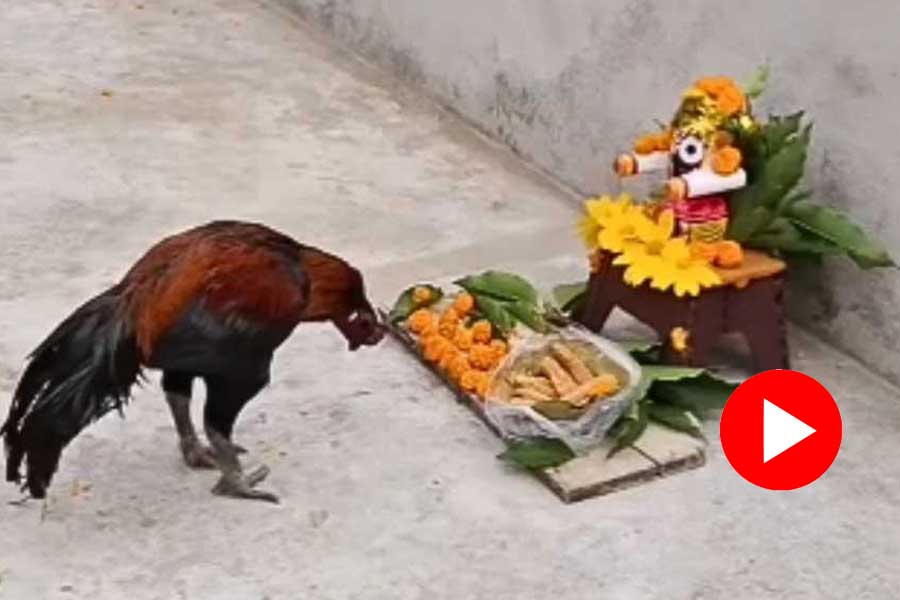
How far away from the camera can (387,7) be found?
18.3 ft

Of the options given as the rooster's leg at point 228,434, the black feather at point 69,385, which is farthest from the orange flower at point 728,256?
the black feather at point 69,385

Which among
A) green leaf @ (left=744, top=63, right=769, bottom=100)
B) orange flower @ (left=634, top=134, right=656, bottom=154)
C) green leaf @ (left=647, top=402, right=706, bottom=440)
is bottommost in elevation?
green leaf @ (left=647, top=402, right=706, bottom=440)

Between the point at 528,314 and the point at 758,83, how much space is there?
0.65 meters

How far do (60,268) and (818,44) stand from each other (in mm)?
1713

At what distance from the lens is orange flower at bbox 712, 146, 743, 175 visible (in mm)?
3594

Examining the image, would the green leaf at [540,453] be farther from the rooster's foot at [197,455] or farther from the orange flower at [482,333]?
the rooster's foot at [197,455]

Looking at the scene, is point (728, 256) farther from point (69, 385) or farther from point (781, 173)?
point (69, 385)

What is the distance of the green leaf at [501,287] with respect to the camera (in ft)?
12.5

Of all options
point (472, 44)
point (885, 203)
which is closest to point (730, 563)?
point (885, 203)

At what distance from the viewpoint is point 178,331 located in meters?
3.04

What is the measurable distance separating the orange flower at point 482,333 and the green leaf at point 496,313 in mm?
22

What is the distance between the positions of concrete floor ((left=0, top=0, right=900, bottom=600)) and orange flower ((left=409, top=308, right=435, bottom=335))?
0.07 metres

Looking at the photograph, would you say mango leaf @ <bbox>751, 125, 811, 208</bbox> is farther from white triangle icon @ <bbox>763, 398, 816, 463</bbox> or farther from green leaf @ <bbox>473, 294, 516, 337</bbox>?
green leaf @ <bbox>473, 294, 516, 337</bbox>

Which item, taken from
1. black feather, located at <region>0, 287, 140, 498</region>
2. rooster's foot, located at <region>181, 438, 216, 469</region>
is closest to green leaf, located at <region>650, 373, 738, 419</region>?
rooster's foot, located at <region>181, 438, 216, 469</region>
